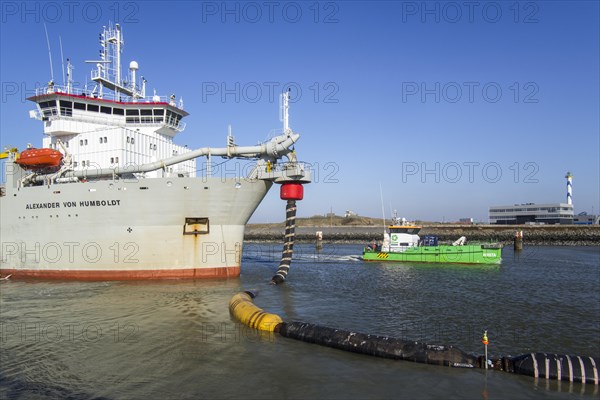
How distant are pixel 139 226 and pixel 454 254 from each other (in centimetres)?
2523

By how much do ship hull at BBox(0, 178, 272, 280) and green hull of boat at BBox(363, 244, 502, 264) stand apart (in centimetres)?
1813

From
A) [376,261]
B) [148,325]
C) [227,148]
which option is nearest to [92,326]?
[148,325]

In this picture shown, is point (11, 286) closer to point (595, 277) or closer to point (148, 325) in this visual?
point (148, 325)

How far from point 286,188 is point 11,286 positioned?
15.8m

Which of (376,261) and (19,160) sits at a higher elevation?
(19,160)

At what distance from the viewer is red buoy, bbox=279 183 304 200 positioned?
2216 centimetres

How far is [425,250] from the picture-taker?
3559 cm

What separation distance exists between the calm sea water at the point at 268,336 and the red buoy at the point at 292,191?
4.80 meters

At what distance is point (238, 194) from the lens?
72.6 feet

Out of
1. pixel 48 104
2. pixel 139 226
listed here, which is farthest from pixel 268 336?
pixel 48 104

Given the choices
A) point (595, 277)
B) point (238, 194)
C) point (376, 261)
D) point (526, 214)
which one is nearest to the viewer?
point (238, 194)

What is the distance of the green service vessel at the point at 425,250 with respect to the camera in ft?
112

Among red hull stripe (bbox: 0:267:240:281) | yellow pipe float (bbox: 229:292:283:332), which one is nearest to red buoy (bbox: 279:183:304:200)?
red hull stripe (bbox: 0:267:240:281)

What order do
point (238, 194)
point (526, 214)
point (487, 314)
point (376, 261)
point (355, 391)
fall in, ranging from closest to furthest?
point (355, 391) < point (487, 314) < point (238, 194) < point (376, 261) < point (526, 214)
